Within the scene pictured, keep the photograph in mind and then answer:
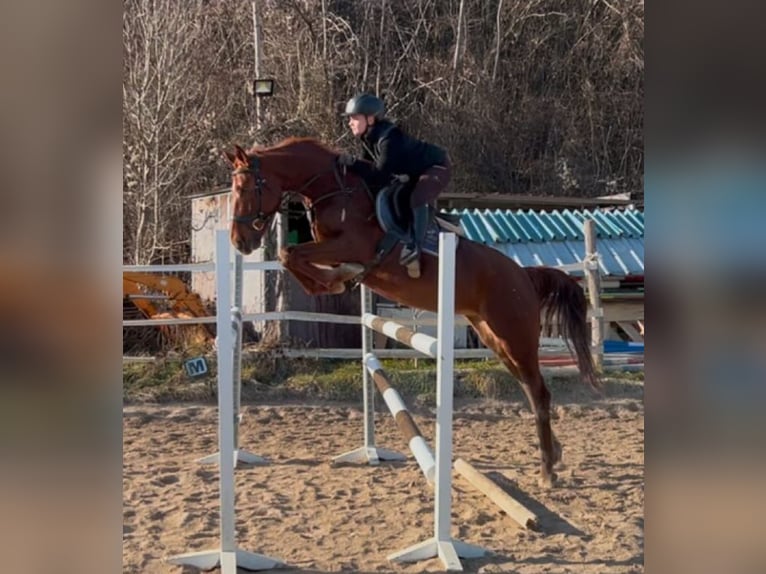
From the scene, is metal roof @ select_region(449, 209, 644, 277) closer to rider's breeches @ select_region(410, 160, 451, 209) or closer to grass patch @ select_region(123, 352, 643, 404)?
grass patch @ select_region(123, 352, 643, 404)

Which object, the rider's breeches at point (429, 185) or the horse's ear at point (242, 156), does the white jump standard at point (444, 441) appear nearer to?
the rider's breeches at point (429, 185)

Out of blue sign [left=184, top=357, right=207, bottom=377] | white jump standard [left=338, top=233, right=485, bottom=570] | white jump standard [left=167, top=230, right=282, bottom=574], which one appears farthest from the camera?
blue sign [left=184, top=357, right=207, bottom=377]

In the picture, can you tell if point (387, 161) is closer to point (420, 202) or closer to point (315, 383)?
point (420, 202)

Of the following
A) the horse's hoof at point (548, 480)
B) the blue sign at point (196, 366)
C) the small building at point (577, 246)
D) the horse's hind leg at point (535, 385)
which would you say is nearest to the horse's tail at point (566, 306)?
the horse's hind leg at point (535, 385)

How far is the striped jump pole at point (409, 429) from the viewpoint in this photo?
2.56 meters

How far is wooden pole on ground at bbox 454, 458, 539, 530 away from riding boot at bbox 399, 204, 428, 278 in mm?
1015

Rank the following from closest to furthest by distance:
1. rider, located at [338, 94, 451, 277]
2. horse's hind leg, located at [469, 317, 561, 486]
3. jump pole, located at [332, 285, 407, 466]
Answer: rider, located at [338, 94, 451, 277] < horse's hind leg, located at [469, 317, 561, 486] < jump pole, located at [332, 285, 407, 466]

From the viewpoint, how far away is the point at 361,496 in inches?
124

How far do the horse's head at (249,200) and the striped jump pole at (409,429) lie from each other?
3.03 ft

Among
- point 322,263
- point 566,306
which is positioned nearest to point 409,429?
point 322,263

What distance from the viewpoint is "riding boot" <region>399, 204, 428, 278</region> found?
9.59 feet

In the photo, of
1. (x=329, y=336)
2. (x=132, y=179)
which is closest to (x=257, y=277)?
(x=329, y=336)

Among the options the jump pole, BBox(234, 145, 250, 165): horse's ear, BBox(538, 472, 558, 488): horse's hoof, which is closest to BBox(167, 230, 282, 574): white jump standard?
BBox(234, 145, 250, 165): horse's ear
